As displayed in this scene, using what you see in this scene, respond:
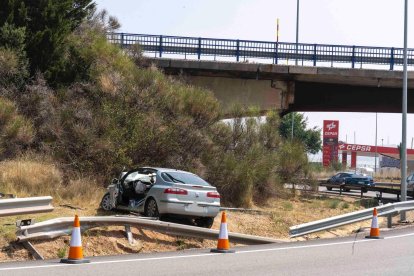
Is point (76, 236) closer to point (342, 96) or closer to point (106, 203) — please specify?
point (106, 203)

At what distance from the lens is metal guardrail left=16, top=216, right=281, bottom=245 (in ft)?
38.8

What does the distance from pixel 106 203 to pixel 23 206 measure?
4167 mm

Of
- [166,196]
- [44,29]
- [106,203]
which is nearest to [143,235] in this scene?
[166,196]

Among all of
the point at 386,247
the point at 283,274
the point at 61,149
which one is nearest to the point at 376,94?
the point at 61,149

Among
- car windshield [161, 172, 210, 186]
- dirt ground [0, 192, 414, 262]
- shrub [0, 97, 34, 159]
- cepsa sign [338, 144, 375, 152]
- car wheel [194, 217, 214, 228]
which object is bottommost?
dirt ground [0, 192, 414, 262]

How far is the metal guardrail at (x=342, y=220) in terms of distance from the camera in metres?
15.8

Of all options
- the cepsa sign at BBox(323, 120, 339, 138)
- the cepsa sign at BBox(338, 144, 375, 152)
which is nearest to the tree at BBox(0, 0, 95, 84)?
the cepsa sign at BBox(323, 120, 339, 138)

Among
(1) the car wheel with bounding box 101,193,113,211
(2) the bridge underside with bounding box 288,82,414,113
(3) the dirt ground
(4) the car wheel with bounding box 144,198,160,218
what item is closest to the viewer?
(3) the dirt ground

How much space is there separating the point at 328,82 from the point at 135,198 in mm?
19324

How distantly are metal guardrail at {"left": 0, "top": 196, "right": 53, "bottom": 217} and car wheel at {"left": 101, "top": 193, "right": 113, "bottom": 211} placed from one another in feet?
10.8

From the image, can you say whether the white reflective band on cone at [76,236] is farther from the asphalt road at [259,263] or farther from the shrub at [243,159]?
the shrub at [243,159]

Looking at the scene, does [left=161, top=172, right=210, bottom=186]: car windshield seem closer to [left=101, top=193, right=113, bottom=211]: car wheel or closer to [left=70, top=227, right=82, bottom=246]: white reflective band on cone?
[left=101, top=193, right=113, bottom=211]: car wheel

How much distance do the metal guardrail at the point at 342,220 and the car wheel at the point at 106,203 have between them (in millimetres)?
4781

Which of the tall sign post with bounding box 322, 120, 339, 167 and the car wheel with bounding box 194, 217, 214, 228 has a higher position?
the tall sign post with bounding box 322, 120, 339, 167
